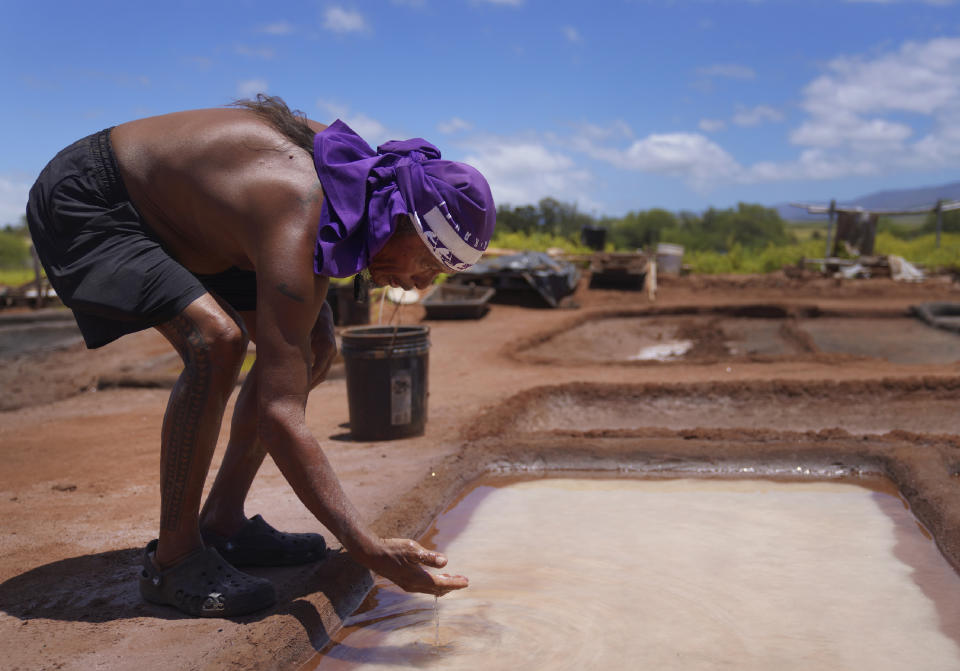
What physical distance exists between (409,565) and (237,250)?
3.16 ft

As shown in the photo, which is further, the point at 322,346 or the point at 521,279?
the point at 521,279

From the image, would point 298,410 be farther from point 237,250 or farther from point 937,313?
point 937,313

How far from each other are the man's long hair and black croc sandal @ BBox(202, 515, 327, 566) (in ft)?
4.35

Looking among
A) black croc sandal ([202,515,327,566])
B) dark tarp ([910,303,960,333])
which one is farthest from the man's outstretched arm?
dark tarp ([910,303,960,333])

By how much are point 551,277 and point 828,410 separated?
7.76 meters

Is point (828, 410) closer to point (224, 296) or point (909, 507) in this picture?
point (909, 507)

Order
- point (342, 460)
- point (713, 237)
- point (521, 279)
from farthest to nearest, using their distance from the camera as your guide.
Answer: point (713, 237)
point (521, 279)
point (342, 460)

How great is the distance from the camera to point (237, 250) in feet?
7.38

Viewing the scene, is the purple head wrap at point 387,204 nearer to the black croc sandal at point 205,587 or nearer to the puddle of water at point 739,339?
the black croc sandal at point 205,587

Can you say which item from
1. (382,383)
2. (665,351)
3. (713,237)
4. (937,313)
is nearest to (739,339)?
(665,351)

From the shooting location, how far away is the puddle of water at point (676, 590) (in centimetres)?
239

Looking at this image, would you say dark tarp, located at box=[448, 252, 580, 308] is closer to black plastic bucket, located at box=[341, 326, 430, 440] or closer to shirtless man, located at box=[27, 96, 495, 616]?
black plastic bucket, located at box=[341, 326, 430, 440]

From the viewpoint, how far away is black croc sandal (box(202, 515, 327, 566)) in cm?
278

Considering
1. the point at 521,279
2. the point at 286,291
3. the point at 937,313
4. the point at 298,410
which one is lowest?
the point at 937,313
